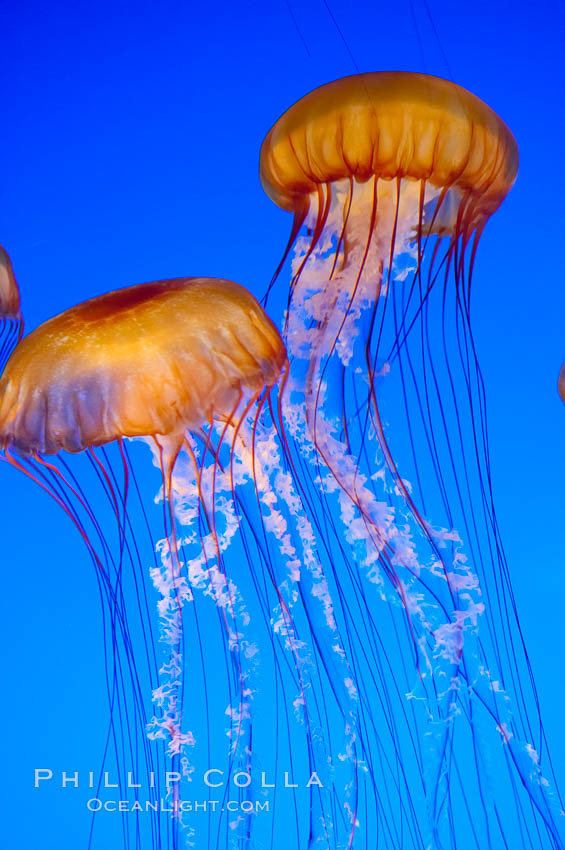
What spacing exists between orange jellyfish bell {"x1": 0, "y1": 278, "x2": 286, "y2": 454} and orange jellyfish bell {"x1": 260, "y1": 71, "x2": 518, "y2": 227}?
0.57 m

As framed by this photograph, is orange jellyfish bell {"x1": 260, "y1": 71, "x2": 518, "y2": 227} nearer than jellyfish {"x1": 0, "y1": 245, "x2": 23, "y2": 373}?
Yes

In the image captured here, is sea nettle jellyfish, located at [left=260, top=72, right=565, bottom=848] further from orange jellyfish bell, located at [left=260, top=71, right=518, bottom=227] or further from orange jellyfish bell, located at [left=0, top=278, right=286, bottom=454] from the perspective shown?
orange jellyfish bell, located at [left=0, top=278, right=286, bottom=454]

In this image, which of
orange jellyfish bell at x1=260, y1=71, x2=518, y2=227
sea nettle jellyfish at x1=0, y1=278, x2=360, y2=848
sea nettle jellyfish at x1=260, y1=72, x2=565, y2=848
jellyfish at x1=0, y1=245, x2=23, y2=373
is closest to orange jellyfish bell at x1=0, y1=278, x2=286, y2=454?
sea nettle jellyfish at x1=0, y1=278, x2=360, y2=848

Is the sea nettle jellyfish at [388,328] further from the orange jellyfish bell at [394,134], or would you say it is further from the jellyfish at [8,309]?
the jellyfish at [8,309]

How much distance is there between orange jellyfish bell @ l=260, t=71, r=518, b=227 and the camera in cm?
273

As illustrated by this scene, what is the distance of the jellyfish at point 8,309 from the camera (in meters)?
3.81

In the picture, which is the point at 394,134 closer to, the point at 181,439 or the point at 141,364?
the point at 141,364

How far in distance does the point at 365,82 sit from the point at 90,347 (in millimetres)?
1321

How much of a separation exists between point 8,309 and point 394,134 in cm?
211

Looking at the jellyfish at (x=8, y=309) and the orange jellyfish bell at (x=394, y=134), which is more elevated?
the jellyfish at (x=8, y=309)

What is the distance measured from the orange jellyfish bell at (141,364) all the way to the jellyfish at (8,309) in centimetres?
102

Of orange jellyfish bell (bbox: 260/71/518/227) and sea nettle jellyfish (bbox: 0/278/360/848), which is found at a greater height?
orange jellyfish bell (bbox: 260/71/518/227)

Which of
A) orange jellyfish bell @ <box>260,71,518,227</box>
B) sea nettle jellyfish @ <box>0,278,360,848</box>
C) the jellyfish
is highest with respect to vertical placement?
the jellyfish

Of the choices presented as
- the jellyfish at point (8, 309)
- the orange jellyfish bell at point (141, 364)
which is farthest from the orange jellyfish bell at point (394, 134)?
the jellyfish at point (8, 309)
